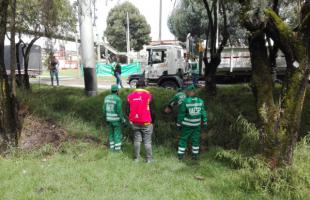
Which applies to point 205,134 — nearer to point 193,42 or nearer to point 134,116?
point 134,116

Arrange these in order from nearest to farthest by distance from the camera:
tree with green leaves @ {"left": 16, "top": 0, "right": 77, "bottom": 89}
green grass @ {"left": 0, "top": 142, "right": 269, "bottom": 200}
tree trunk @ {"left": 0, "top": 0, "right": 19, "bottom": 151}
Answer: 1. green grass @ {"left": 0, "top": 142, "right": 269, "bottom": 200}
2. tree trunk @ {"left": 0, "top": 0, "right": 19, "bottom": 151}
3. tree with green leaves @ {"left": 16, "top": 0, "right": 77, "bottom": 89}

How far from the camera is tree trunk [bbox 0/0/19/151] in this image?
316 inches

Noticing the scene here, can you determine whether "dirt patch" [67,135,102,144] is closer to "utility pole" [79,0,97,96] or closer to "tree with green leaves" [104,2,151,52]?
"utility pole" [79,0,97,96]

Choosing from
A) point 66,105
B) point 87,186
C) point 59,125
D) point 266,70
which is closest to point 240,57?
point 66,105

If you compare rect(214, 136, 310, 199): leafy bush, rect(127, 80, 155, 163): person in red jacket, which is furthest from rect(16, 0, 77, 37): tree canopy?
rect(214, 136, 310, 199): leafy bush

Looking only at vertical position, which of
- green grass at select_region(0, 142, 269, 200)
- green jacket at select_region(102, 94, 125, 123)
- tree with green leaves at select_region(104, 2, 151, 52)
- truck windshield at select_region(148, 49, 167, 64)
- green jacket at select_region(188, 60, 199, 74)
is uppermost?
tree with green leaves at select_region(104, 2, 151, 52)

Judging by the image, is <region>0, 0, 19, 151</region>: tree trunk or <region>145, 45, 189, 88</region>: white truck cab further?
<region>145, 45, 189, 88</region>: white truck cab

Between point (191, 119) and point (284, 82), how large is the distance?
2.32 metres

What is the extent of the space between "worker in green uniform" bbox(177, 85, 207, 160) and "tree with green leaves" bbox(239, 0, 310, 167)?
1738mm

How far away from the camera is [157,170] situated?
685cm

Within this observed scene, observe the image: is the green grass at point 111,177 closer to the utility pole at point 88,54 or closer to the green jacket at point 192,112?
the green jacket at point 192,112

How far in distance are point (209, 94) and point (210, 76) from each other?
0.53 meters

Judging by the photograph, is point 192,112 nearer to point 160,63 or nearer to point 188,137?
point 188,137

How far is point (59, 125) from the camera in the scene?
977 centimetres
